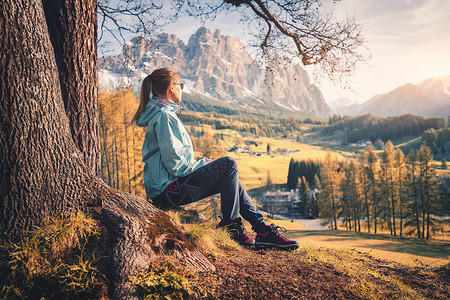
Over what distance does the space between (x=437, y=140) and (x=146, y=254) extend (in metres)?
194

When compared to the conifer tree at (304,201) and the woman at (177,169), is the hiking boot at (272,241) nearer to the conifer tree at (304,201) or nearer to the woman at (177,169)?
the woman at (177,169)

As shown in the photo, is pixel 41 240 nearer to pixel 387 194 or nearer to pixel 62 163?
pixel 62 163

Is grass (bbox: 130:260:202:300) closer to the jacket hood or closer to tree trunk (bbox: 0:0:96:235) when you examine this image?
tree trunk (bbox: 0:0:96:235)

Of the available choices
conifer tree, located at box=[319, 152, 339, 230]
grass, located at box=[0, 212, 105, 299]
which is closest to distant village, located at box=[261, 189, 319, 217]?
conifer tree, located at box=[319, 152, 339, 230]

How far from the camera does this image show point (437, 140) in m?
152

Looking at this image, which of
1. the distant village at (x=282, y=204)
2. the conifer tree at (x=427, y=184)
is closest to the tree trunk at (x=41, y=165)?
the conifer tree at (x=427, y=184)

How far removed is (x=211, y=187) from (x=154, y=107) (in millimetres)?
1435

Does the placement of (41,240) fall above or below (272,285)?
above

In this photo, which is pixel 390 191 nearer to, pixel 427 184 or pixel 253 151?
pixel 427 184

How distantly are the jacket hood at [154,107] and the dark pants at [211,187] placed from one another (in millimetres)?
987

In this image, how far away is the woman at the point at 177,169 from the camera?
11.8ft

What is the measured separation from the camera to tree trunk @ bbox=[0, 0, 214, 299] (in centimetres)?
249

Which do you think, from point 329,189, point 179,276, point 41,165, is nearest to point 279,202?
point 329,189

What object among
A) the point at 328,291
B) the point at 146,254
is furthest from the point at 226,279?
the point at 328,291
